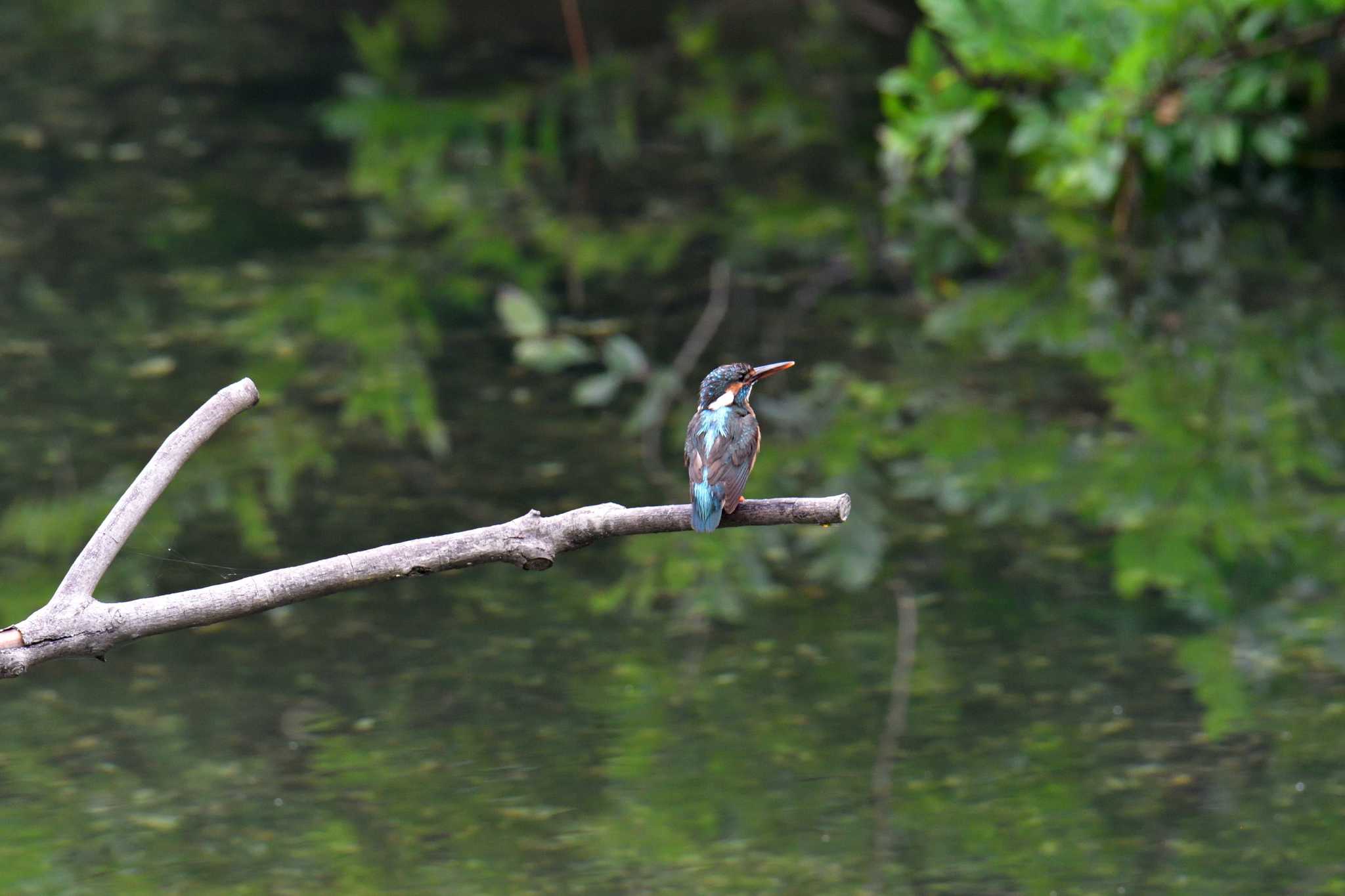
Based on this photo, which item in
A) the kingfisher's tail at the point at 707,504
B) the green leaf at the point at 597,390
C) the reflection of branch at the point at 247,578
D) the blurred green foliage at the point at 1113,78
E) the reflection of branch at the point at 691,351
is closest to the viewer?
the reflection of branch at the point at 247,578

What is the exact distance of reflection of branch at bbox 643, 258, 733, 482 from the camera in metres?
4.34

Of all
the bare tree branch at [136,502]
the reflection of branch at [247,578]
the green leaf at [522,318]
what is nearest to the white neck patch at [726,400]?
the reflection of branch at [247,578]

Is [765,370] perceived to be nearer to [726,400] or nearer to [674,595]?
[726,400]

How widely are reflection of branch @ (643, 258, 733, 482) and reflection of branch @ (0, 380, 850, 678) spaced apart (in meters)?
2.42

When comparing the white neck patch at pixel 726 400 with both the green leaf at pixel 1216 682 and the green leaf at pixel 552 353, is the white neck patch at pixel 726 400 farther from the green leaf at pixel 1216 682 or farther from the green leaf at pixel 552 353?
the green leaf at pixel 552 353

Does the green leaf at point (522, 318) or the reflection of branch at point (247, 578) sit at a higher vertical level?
the green leaf at point (522, 318)

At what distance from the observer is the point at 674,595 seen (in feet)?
12.4

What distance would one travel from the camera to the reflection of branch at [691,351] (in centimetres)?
434

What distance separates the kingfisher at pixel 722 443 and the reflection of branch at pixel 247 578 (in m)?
0.12

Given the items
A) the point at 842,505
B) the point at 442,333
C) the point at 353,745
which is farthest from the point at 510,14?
the point at 842,505

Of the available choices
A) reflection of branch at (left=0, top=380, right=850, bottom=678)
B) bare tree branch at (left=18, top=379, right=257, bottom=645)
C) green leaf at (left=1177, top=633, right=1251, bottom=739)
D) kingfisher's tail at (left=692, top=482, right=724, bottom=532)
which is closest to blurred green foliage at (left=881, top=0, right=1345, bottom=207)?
green leaf at (left=1177, top=633, right=1251, bottom=739)

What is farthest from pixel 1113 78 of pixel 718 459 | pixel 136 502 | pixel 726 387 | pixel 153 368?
pixel 136 502

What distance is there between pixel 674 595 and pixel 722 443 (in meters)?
1.68

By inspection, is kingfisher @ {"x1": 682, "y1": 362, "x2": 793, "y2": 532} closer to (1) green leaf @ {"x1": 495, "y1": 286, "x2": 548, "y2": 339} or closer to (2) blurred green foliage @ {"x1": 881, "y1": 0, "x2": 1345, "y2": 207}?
(1) green leaf @ {"x1": 495, "y1": 286, "x2": 548, "y2": 339}
